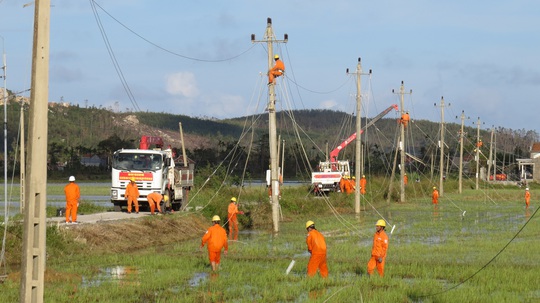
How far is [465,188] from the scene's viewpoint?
100 metres

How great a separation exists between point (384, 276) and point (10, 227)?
10353 millimetres

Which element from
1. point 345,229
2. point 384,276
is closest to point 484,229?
point 345,229

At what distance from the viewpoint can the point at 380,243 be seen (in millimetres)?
20516

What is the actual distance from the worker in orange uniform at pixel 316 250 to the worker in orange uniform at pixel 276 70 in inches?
671

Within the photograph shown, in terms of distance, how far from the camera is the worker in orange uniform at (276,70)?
123 ft

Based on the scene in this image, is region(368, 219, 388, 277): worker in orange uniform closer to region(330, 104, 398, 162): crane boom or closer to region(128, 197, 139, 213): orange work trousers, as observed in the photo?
region(128, 197, 139, 213): orange work trousers

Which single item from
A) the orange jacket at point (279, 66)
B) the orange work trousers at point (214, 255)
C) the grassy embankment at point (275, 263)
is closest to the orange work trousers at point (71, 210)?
the grassy embankment at point (275, 263)

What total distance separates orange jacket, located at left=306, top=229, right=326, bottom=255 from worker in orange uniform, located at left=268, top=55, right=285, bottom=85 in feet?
57.1

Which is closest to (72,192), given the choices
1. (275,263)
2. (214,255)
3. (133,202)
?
(133,202)

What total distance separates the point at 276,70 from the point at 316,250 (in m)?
17.8

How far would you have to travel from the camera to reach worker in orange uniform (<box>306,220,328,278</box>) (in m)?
20.5

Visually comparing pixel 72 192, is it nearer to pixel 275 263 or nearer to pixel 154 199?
pixel 154 199

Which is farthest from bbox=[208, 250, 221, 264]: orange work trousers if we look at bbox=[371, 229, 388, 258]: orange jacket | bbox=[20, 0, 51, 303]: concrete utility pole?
bbox=[20, 0, 51, 303]: concrete utility pole

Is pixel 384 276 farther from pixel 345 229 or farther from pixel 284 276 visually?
pixel 345 229
